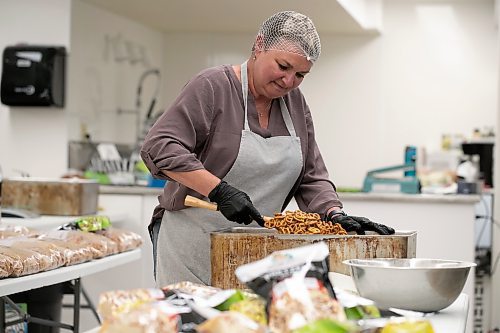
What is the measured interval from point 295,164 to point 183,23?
472 centimetres

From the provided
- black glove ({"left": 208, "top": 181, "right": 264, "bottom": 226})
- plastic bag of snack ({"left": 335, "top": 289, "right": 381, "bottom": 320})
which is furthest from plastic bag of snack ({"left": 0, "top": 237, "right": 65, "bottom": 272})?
plastic bag of snack ({"left": 335, "top": 289, "right": 381, "bottom": 320})

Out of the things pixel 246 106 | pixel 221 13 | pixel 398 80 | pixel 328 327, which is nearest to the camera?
pixel 328 327

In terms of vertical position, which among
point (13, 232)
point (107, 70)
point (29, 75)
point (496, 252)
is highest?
point (107, 70)

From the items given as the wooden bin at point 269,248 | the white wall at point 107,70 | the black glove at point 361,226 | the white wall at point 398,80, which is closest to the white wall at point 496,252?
the white wall at point 398,80

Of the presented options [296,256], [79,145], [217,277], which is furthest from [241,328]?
[79,145]

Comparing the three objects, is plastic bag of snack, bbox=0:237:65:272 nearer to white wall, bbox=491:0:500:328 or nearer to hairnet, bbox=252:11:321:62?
hairnet, bbox=252:11:321:62

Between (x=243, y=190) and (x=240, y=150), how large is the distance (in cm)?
14

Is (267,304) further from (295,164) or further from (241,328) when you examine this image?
(295,164)

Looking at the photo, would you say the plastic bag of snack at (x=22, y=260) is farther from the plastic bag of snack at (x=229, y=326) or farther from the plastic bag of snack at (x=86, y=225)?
the plastic bag of snack at (x=229, y=326)

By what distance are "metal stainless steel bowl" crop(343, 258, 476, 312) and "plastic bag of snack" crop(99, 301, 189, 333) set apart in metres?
0.55

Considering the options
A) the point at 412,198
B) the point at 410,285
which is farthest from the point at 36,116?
the point at 410,285

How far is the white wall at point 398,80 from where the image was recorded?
7.64m

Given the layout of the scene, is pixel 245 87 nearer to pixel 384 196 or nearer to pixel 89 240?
pixel 89 240

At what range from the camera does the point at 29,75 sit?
17.4 ft
